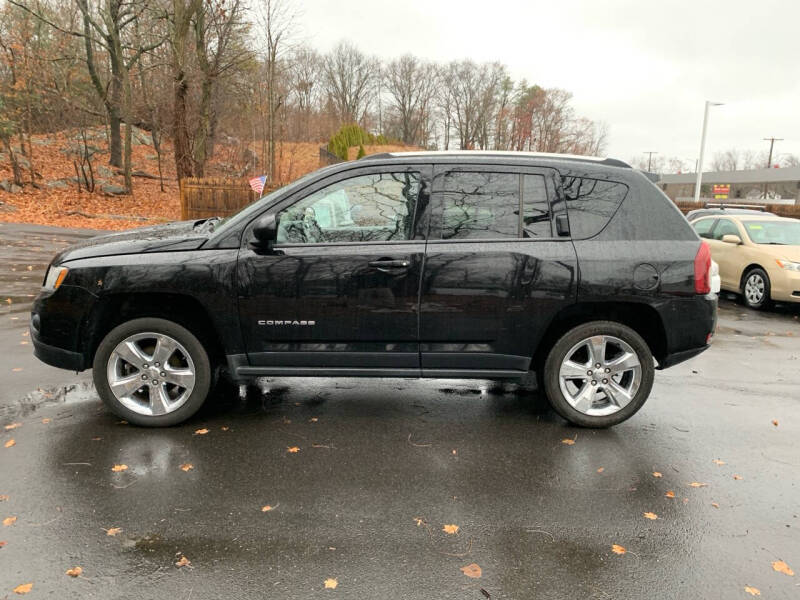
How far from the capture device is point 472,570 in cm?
264

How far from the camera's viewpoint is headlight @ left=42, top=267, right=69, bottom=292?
4.00 metres

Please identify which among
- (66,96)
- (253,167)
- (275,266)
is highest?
(66,96)

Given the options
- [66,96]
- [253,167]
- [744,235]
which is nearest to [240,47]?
[253,167]

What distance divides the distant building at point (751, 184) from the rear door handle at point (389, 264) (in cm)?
5900

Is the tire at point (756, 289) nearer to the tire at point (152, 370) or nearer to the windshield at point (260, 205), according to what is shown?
the windshield at point (260, 205)

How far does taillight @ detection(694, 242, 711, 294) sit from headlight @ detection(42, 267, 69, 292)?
4.53m

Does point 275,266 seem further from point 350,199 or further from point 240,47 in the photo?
point 240,47

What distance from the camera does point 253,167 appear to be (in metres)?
26.1

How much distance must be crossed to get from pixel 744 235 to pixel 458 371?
349 inches

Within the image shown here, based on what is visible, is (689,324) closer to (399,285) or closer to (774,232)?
(399,285)

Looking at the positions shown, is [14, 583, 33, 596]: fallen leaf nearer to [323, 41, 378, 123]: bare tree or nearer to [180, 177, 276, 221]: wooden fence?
[180, 177, 276, 221]: wooden fence

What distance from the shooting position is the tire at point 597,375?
162 inches

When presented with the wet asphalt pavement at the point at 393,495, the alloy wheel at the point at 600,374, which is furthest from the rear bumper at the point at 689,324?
the wet asphalt pavement at the point at 393,495

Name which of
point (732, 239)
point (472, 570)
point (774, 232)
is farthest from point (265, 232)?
point (774, 232)
